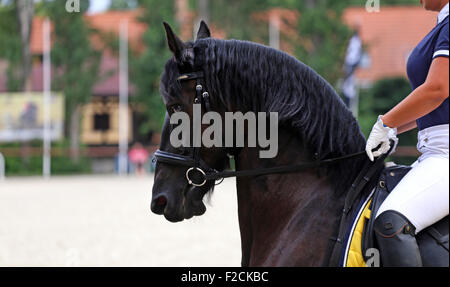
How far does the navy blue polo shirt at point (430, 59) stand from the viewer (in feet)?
8.44

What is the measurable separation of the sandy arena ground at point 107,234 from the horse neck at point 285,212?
284 centimetres

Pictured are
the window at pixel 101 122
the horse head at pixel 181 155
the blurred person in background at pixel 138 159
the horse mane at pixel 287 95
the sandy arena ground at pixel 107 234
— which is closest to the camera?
the horse mane at pixel 287 95

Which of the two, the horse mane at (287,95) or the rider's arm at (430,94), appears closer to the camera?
the rider's arm at (430,94)

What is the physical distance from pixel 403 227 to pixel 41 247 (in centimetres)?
794

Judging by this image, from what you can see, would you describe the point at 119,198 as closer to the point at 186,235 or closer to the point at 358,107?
the point at 186,235

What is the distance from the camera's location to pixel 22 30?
30922 millimetres

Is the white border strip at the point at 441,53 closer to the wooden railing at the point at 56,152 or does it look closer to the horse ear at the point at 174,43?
the horse ear at the point at 174,43

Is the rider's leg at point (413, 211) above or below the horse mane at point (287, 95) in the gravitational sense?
below

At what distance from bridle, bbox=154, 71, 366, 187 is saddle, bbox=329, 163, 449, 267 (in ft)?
0.66

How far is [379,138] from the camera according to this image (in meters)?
2.79

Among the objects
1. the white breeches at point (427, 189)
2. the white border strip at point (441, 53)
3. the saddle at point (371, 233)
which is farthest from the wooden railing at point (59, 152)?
the white border strip at point (441, 53)

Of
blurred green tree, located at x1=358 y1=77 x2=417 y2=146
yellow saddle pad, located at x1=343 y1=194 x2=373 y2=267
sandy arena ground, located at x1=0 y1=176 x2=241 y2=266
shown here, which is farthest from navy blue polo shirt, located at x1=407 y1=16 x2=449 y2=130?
blurred green tree, located at x1=358 y1=77 x2=417 y2=146

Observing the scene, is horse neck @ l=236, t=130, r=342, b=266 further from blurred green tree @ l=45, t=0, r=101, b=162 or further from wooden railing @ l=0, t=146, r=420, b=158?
blurred green tree @ l=45, t=0, r=101, b=162
